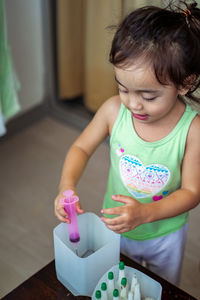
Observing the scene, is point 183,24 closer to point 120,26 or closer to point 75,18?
point 120,26

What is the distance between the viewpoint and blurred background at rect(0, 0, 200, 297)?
154 cm

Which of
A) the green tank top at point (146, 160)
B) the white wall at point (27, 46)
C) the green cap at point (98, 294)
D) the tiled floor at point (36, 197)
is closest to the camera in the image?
the green cap at point (98, 294)

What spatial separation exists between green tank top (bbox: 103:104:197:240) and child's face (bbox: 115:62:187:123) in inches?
3.8

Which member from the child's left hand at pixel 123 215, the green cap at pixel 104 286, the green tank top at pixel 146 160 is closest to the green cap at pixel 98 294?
the green cap at pixel 104 286

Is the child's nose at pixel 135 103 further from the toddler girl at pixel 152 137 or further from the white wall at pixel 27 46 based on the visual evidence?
the white wall at pixel 27 46

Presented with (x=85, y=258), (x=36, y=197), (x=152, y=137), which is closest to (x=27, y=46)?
(x=36, y=197)

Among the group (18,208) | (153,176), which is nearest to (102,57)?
(18,208)

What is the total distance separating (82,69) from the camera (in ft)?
7.36

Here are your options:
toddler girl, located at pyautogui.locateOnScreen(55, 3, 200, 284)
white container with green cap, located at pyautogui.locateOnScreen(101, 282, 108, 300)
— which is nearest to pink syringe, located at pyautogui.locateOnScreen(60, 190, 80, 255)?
toddler girl, located at pyautogui.locateOnScreen(55, 3, 200, 284)

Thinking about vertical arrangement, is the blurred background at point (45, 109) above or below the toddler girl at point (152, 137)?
below

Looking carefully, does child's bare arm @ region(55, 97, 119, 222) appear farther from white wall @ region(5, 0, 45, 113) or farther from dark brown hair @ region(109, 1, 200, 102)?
white wall @ region(5, 0, 45, 113)

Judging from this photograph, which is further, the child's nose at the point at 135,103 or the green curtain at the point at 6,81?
the green curtain at the point at 6,81

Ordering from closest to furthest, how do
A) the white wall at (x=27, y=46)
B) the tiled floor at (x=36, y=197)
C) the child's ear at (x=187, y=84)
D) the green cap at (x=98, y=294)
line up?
1. the green cap at (x=98, y=294)
2. the child's ear at (x=187, y=84)
3. the tiled floor at (x=36, y=197)
4. the white wall at (x=27, y=46)

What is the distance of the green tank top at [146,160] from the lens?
2.99ft
